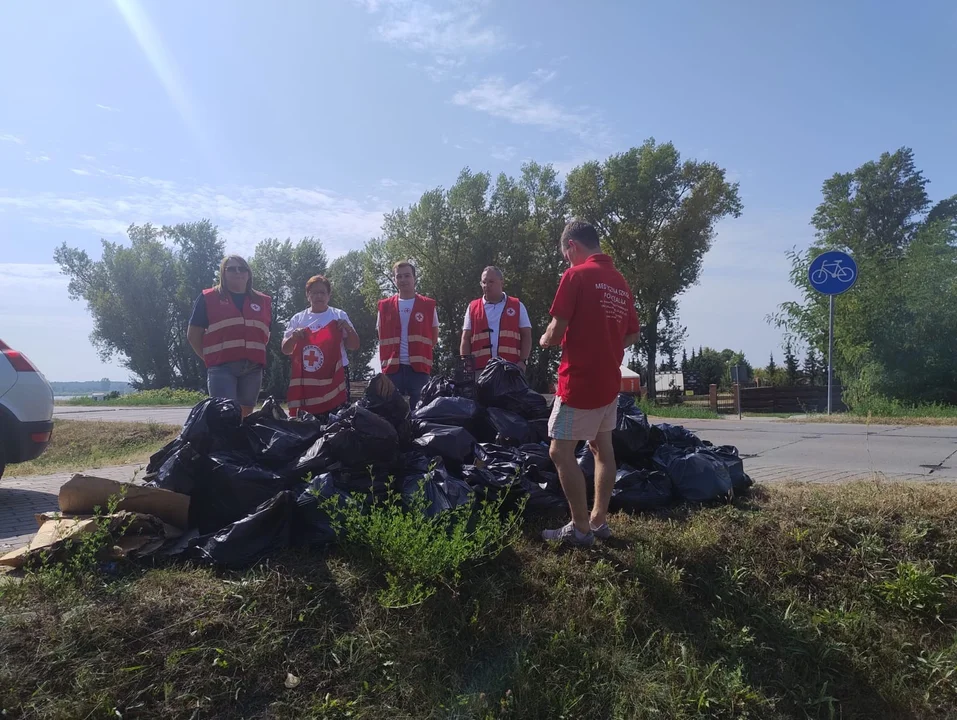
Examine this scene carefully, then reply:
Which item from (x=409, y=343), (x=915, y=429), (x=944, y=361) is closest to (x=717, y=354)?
(x=944, y=361)

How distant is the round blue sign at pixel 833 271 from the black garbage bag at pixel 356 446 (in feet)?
→ 37.5

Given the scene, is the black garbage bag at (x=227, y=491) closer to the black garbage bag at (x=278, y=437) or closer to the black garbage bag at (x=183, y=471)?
the black garbage bag at (x=183, y=471)

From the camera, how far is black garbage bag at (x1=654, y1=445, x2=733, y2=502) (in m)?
4.75

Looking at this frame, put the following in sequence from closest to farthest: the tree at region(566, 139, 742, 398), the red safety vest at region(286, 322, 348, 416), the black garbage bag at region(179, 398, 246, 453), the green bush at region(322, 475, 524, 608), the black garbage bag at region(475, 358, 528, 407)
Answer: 1. the green bush at region(322, 475, 524, 608)
2. the black garbage bag at region(179, 398, 246, 453)
3. the black garbage bag at region(475, 358, 528, 407)
4. the red safety vest at region(286, 322, 348, 416)
5. the tree at region(566, 139, 742, 398)

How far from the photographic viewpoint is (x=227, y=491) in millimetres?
4148

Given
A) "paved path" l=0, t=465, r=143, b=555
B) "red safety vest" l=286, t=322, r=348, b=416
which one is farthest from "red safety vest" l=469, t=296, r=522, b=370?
"paved path" l=0, t=465, r=143, b=555

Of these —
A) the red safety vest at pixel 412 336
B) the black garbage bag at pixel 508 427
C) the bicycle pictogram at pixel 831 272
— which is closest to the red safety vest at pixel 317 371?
the red safety vest at pixel 412 336

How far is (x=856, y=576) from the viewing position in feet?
13.0

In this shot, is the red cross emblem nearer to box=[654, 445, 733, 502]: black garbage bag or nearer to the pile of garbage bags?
the pile of garbage bags

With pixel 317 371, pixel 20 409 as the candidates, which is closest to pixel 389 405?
pixel 317 371

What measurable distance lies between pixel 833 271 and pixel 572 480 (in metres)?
11.5

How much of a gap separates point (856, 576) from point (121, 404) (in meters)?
32.7

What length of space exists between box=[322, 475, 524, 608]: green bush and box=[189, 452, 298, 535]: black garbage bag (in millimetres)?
444

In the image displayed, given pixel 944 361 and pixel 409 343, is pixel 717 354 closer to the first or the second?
pixel 944 361
